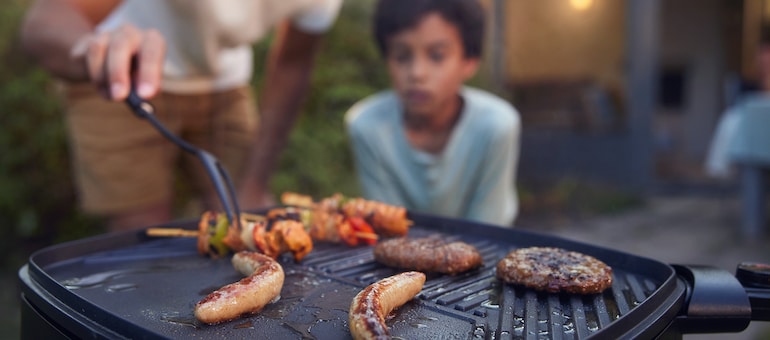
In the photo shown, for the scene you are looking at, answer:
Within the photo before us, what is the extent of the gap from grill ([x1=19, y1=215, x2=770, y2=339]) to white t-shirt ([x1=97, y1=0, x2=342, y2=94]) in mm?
1195

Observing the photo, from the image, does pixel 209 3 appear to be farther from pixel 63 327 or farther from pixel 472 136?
pixel 63 327

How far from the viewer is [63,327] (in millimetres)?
1315

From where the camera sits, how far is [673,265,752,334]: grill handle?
53.6 inches

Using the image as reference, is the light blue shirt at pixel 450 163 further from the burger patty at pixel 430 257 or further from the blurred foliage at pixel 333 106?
the blurred foliage at pixel 333 106

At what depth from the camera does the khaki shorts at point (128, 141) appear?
113 inches

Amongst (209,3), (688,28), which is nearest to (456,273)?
(209,3)

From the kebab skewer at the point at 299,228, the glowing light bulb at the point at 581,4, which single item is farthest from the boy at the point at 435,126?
the glowing light bulb at the point at 581,4

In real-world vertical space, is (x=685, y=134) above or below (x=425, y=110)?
below

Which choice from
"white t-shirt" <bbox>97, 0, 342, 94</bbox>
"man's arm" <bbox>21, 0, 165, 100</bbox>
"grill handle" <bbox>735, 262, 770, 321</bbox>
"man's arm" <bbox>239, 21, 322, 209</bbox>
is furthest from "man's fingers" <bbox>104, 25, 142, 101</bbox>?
"grill handle" <bbox>735, 262, 770, 321</bbox>

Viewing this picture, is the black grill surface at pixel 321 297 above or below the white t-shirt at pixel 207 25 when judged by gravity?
below

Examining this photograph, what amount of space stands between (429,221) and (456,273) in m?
0.55

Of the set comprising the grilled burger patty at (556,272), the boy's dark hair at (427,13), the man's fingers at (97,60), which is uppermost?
the boy's dark hair at (427,13)

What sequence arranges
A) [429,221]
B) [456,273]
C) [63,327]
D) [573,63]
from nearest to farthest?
[63,327] → [456,273] → [429,221] → [573,63]

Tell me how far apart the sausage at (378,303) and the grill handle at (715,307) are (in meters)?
0.60
